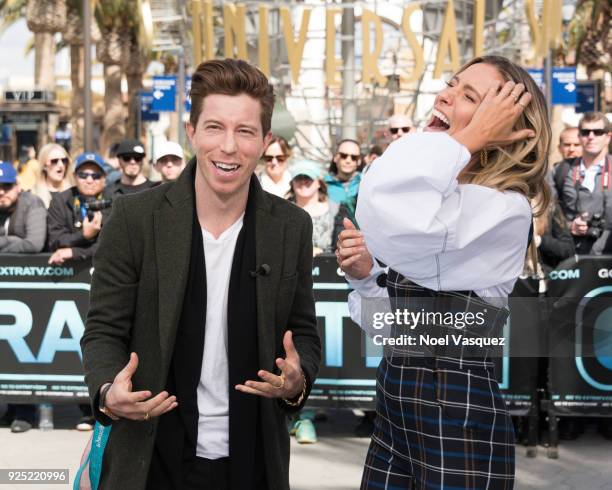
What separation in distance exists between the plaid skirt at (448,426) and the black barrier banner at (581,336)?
3.99 m

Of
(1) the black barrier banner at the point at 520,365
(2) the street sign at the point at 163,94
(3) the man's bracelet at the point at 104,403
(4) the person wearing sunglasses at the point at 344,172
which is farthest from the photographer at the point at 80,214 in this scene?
(2) the street sign at the point at 163,94

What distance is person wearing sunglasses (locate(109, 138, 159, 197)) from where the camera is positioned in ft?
25.6

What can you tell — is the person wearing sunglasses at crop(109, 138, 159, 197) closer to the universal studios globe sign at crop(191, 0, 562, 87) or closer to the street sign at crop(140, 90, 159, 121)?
the universal studios globe sign at crop(191, 0, 562, 87)

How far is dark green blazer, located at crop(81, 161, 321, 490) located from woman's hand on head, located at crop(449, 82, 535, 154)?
607 millimetres

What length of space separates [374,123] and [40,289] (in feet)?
16.8

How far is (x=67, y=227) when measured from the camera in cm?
729

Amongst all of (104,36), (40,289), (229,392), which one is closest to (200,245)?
(229,392)

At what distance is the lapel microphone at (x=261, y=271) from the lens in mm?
2590

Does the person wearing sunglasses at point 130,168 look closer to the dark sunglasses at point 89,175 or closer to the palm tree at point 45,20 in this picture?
the dark sunglasses at point 89,175

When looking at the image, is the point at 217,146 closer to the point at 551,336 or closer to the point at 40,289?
the point at 551,336

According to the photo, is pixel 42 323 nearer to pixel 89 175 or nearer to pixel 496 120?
pixel 89 175

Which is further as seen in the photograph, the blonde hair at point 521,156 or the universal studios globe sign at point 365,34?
the universal studios globe sign at point 365,34

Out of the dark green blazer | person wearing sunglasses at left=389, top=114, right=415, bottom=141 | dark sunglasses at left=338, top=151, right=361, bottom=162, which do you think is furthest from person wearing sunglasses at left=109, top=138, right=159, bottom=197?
the dark green blazer

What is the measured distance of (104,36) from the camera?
1127 inches
